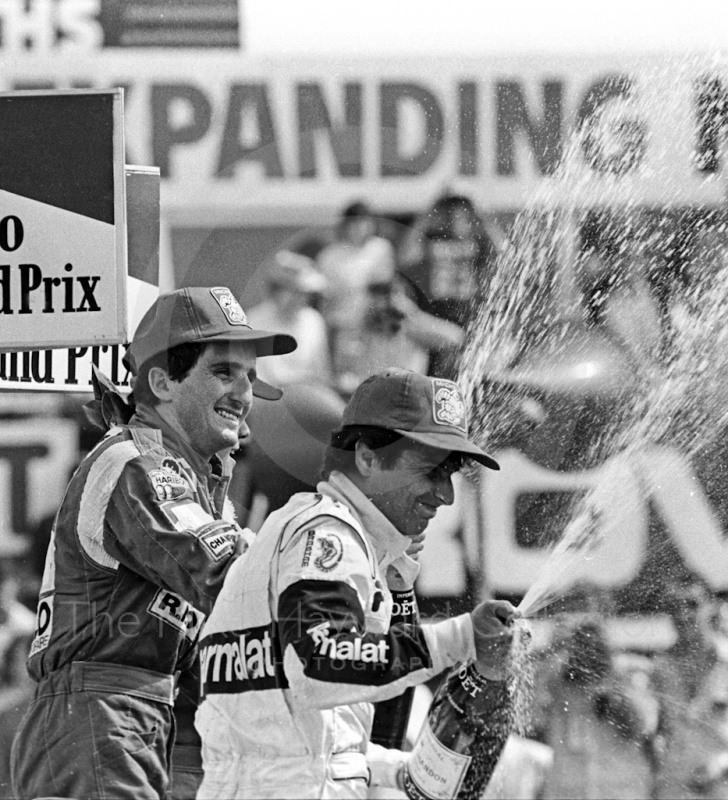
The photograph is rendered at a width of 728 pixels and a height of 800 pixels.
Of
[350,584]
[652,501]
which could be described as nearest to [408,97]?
[652,501]

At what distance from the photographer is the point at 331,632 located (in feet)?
8.45

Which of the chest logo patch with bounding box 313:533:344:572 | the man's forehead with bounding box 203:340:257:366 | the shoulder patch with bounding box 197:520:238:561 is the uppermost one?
the man's forehead with bounding box 203:340:257:366

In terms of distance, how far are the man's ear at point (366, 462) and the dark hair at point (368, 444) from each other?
1 cm

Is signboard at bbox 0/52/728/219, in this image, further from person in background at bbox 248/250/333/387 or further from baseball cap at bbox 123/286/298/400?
baseball cap at bbox 123/286/298/400

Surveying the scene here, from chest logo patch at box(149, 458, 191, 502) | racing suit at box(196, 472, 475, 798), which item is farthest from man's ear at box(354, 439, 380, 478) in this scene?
chest logo patch at box(149, 458, 191, 502)

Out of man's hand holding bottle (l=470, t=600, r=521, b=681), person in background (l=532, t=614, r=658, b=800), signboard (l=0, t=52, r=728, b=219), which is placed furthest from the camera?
signboard (l=0, t=52, r=728, b=219)

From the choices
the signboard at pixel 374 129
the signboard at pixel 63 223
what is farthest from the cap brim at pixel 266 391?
the signboard at pixel 374 129

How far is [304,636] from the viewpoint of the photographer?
2.59 metres

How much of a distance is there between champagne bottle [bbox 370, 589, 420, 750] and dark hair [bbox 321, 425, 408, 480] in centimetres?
66

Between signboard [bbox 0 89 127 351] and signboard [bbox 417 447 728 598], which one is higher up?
signboard [bbox 0 89 127 351]

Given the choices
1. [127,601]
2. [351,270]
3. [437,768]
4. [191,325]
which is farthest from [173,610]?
[351,270]

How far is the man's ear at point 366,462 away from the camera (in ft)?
9.43

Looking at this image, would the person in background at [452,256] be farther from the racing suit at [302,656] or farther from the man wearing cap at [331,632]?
the racing suit at [302,656]

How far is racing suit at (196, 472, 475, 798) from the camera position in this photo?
260 centimetres
